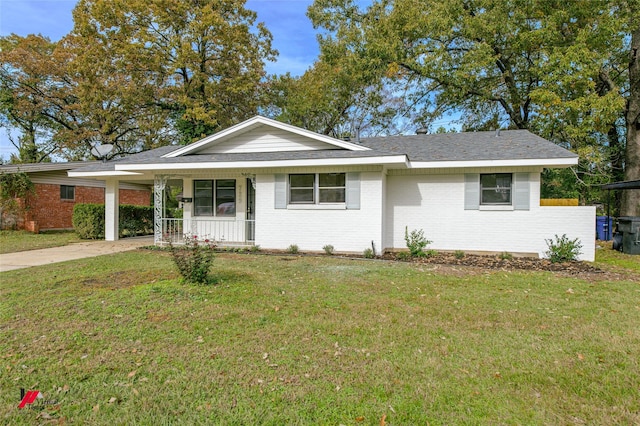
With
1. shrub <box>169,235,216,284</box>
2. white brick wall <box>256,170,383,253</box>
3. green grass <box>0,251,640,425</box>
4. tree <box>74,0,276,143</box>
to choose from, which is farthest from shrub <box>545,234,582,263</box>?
tree <box>74,0,276,143</box>

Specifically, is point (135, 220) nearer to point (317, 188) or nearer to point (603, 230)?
point (317, 188)

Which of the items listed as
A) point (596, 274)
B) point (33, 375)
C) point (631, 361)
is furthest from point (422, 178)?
point (33, 375)

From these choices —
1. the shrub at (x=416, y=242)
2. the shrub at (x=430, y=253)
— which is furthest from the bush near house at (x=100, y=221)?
the shrub at (x=430, y=253)

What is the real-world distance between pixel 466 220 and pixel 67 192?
63.9ft

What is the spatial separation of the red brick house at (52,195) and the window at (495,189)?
18.3 metres

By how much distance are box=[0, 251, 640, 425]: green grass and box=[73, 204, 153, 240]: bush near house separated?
8.50 meters

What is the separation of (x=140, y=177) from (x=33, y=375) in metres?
11.8

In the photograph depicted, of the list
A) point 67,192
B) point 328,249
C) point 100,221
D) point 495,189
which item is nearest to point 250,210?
point 328,249

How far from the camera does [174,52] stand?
73.6 ft

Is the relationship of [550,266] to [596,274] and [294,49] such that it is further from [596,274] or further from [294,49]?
[294,49]

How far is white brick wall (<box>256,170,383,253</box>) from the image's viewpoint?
386 inches

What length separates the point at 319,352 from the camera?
3525 millimetres

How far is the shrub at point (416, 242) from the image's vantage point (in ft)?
33.0

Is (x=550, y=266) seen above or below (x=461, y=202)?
below
